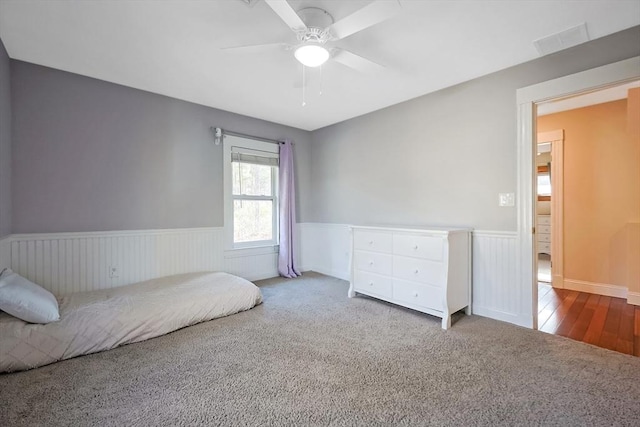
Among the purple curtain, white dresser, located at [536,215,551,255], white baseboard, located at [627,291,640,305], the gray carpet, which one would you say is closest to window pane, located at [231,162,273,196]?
the purple curtain

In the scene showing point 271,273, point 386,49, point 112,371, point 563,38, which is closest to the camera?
point 112,371

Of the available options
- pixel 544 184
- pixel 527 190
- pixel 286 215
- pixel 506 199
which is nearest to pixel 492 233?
pixel 506 199

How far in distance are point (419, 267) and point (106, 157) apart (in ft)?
10.7

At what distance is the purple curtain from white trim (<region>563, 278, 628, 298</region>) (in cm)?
363

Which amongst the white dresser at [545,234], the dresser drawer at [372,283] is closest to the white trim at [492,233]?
the dresser drawer at [372,283]

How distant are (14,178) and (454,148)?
4.04 metres

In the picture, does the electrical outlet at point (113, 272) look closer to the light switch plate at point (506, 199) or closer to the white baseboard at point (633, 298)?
the light switch plate at point (506, 199)

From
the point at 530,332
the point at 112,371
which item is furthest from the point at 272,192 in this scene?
the point at 530,332

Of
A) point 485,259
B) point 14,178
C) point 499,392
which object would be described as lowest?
point 499,392

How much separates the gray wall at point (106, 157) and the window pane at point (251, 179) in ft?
0.81

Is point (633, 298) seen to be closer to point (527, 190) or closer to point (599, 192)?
point (599, 192)

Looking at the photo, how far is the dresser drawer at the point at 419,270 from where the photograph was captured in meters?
Answer: 2.53

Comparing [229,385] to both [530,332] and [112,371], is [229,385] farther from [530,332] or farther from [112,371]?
[530,332]

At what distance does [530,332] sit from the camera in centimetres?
235
